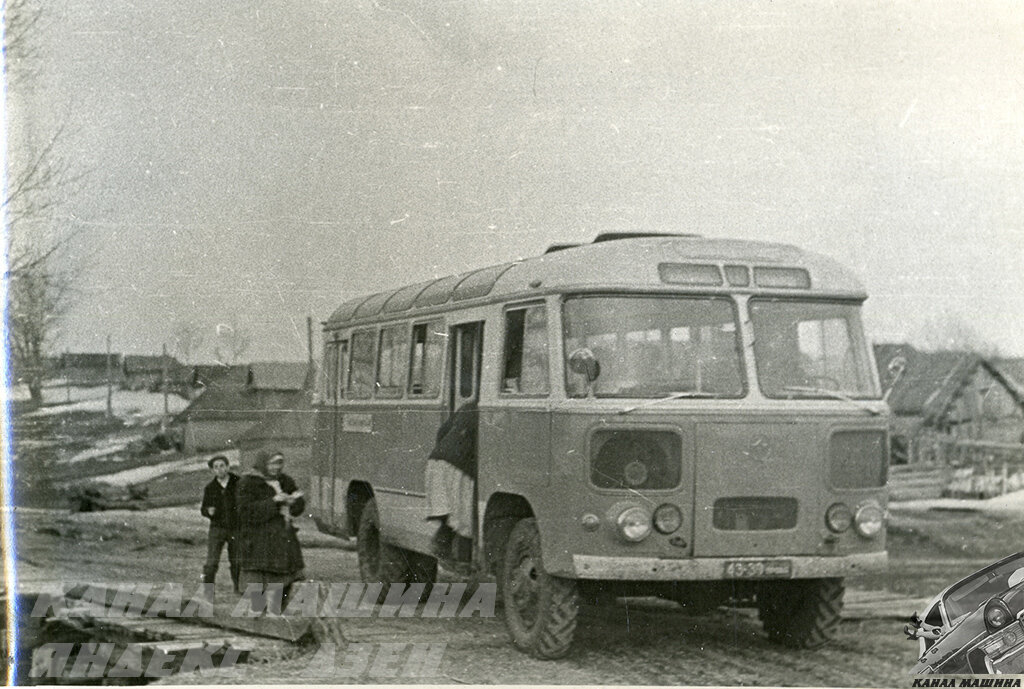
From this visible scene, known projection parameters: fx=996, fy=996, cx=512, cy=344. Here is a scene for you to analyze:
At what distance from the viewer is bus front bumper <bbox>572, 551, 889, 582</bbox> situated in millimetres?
5051

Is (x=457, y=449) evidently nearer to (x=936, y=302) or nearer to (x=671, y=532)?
(x=671, y=532)

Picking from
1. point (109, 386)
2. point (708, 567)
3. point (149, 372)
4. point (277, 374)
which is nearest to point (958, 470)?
point (708, 567)

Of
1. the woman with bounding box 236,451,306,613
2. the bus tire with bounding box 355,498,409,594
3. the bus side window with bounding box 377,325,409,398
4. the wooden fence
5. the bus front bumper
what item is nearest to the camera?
the bus front bumper

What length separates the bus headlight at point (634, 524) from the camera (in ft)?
16.6

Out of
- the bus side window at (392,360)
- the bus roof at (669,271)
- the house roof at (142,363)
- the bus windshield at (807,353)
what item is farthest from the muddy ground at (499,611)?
the bus roof at (669,271)

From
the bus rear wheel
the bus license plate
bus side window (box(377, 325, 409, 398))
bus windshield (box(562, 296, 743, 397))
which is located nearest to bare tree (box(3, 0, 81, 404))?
bus side window (box(377, 325, 409, 398))

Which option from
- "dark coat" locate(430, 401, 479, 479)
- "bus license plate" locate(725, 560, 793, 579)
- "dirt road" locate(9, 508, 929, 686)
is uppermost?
"dark coat" locate(430, 401, 479, 479)

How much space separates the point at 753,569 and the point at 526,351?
1.65 m

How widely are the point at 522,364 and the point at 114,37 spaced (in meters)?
3.18

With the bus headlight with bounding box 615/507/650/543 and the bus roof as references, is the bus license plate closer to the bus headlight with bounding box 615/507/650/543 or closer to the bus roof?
the bus headlight with bounding box 615/507/650/543

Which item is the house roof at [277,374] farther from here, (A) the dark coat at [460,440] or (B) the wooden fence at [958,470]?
(B) the wooden fence at [958,470]

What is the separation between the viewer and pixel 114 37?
19.7 feet

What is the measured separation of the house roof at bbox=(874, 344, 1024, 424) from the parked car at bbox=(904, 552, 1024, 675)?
1.02 m

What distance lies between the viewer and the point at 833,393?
5375 mm
